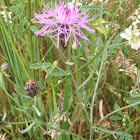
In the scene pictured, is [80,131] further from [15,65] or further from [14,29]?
[14,29]

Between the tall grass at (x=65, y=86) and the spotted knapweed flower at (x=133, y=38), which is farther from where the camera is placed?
the tall grass at (x=65, y=86)

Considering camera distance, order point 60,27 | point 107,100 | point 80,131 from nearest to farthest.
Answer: point 60,27 < point 80,131 < point 107,100

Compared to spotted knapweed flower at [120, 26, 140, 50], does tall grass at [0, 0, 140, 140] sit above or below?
below

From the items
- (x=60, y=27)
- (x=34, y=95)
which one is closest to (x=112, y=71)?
(x=34, y=95)

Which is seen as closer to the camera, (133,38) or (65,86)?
(133,38)

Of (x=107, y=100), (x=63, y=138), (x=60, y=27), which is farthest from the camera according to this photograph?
(x=107, y=100)

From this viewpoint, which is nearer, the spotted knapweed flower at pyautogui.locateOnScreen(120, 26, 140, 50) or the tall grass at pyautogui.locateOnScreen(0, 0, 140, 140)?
the spotted knapweed flower at pyautogui.locateOnScreen(120, 26, 140, 50)

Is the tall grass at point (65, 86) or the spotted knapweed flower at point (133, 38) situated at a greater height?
the spotted knapweed flower at point (133, 38)

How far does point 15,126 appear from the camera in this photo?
1185mm

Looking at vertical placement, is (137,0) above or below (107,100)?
above

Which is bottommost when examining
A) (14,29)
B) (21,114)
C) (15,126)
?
(15,126)

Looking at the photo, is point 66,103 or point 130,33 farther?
point 66,103

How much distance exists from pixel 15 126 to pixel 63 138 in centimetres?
33

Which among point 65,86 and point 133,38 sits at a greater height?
point 133,38
